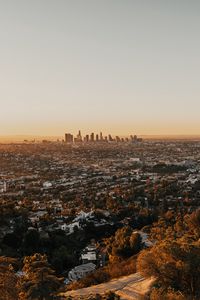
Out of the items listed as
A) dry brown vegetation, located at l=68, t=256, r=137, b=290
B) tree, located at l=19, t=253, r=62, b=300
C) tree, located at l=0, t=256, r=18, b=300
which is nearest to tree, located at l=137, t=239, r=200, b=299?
Result: tree, located at l=19, t=253, r=62, b=300

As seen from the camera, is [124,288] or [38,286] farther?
[124,288]

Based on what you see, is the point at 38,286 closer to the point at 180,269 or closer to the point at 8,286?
the point at 8,286

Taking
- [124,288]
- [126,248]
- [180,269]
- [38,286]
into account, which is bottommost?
[126,248]

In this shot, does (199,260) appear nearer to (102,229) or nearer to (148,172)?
(102,229)

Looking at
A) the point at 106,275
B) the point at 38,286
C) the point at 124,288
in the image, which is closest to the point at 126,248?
the point at 106,275

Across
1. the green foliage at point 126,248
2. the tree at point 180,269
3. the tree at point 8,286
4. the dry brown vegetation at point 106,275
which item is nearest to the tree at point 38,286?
the tree at point 8,286

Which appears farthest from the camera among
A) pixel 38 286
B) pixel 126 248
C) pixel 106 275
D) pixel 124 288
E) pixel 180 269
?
pixel 126 248

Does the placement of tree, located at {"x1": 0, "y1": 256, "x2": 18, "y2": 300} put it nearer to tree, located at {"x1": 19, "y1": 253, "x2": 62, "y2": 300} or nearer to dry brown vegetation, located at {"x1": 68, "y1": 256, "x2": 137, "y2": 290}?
tree, located at {"x1": 19, "y1": 253, "x2": 62, "y2": 300}

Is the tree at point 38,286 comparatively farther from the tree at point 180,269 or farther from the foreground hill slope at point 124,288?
the tree at point 180,269
